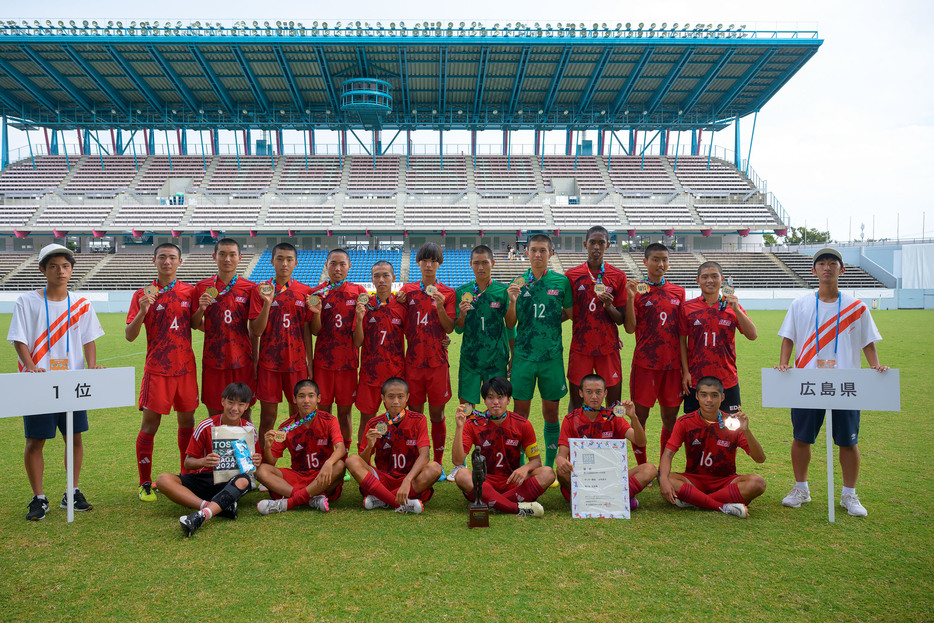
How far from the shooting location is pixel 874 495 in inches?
191

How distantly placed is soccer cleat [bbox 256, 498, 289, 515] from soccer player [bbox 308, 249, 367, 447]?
1098 millimetres

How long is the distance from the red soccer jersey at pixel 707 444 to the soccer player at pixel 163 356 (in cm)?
449

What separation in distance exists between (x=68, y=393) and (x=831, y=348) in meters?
6.47

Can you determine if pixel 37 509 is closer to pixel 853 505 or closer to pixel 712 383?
pixel 712 383

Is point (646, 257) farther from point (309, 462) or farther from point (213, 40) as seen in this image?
point (213, 40)

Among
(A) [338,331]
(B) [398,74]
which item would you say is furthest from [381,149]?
(A) [338,331]

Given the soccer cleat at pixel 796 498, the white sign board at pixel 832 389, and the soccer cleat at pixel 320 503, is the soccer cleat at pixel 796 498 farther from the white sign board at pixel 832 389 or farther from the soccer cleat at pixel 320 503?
the soccer cleat at pixel 320 503

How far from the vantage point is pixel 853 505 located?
4469 millimetres

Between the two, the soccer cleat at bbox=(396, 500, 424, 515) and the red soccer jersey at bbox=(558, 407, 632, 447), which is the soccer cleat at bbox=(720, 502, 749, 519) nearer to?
the red soccer jersey at bbox=(558, 407, 632, 447)

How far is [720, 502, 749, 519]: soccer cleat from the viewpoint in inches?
173

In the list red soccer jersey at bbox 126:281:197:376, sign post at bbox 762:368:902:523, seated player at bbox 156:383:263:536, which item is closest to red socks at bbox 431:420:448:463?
seated player at bbox 156:383:263:536

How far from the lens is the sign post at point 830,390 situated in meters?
4.36

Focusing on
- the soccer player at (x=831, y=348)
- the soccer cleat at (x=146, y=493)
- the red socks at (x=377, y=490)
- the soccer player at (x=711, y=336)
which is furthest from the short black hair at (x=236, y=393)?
the soccer player at (x=831, y=348)

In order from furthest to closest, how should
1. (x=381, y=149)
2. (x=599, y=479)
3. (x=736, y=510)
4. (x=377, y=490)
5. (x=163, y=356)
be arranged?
1. (x=381, y=149)
2. (x=163, y=356)
3. (x=377, y=490)
4. (x=599, y=479)
5. (x=736, y=510)
